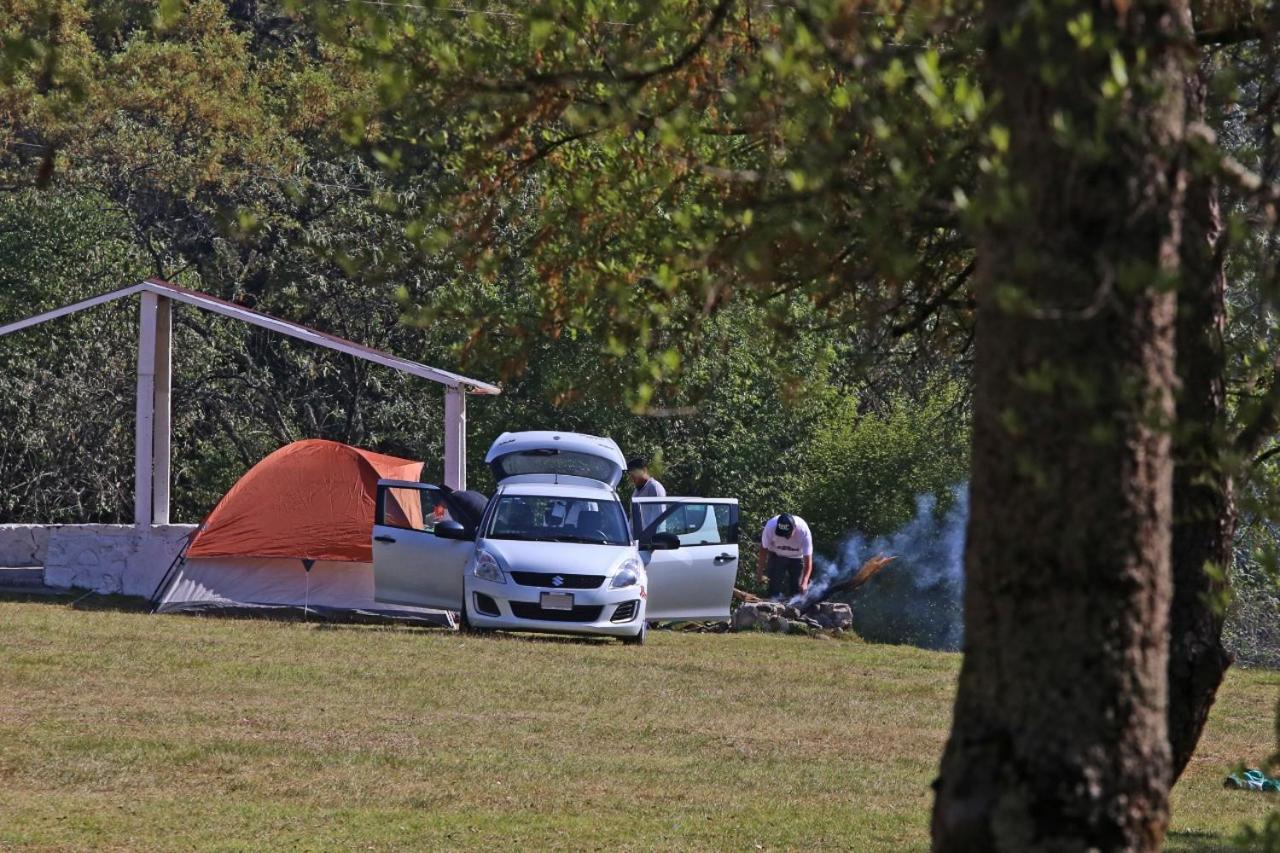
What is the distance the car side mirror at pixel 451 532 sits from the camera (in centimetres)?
1736

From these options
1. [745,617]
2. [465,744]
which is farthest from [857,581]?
[465,744]

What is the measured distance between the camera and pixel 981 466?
4.15 metres

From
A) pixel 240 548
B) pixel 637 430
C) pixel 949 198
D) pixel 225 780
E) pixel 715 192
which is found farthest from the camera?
pixel 637 430

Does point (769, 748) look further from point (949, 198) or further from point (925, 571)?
point (925, 571)

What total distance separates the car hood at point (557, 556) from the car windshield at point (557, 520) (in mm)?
174

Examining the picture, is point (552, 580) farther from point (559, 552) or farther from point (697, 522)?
point (697, 522)

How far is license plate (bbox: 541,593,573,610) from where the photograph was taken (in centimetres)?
1670

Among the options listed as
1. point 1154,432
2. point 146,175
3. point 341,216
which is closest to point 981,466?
point 1154,432

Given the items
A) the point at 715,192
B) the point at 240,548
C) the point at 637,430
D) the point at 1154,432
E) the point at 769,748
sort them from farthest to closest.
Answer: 1. the point at 637,430
2. the point at 240,548
3. the point at 769,748
4. the point at 715,192
5. the point at 1154,432

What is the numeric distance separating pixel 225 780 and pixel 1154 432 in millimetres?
6941

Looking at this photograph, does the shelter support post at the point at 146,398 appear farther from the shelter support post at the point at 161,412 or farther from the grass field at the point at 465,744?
the grass field at the point at 465,744

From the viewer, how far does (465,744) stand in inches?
435

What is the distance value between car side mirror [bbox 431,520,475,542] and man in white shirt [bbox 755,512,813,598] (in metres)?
5.41

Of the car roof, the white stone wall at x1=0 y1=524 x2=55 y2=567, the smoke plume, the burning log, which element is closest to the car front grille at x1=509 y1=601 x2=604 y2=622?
the car roof
